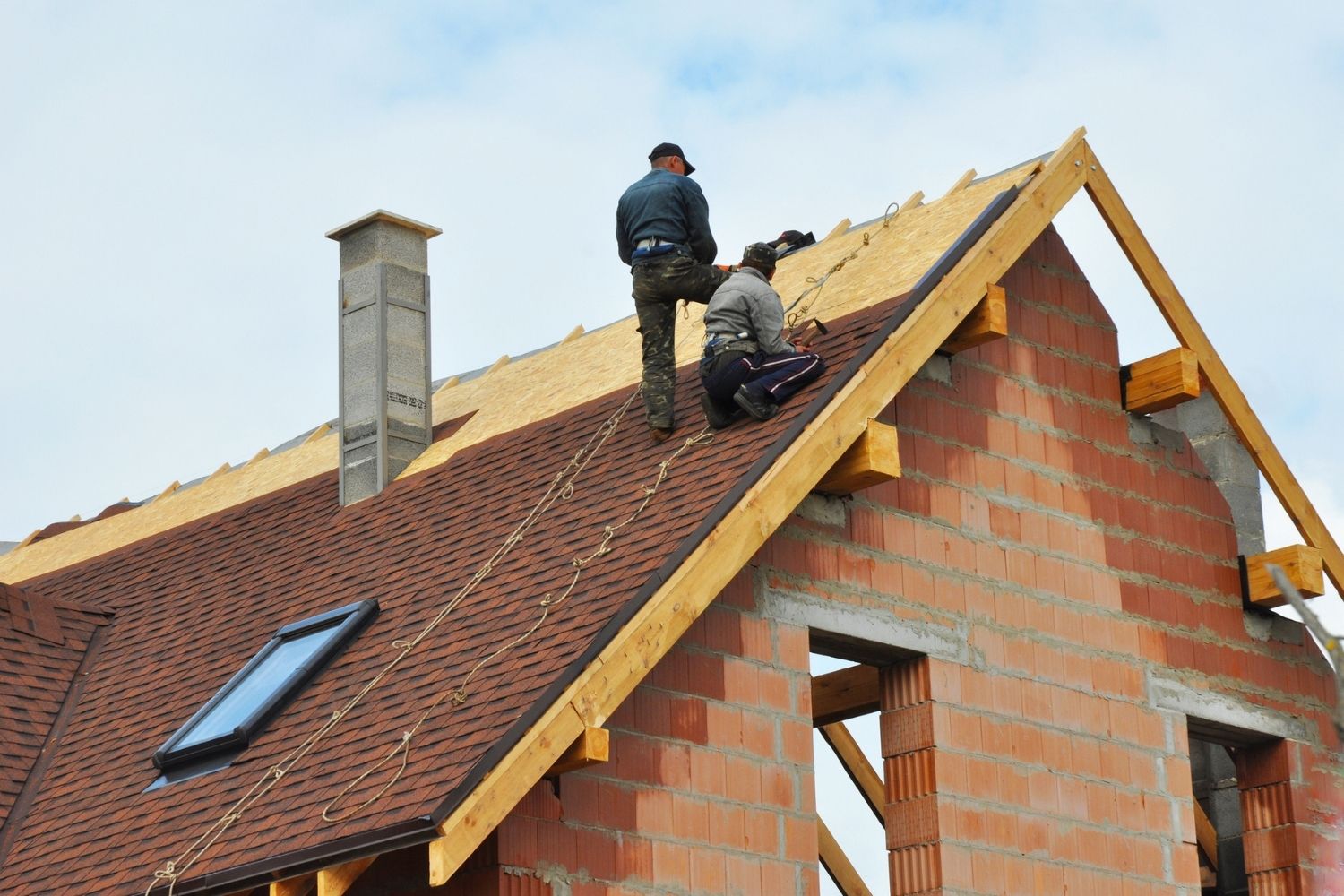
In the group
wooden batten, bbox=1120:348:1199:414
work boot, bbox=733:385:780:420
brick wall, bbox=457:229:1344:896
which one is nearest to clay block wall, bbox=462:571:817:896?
brick wall, bbox=457:229:1344:896

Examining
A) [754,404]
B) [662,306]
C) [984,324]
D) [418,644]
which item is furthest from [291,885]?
[984,324]

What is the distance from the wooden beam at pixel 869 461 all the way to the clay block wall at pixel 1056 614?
1.13 ft

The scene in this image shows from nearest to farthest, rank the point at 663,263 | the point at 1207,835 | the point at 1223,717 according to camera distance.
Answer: the point at 663,263 → the point at 1223,717 → the point at 1207,835

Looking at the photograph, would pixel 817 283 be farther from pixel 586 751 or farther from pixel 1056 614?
pixel 586 751

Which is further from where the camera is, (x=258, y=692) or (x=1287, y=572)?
(x=1287, y=572)

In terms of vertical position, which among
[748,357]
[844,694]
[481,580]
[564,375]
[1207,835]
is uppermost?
[564,375]

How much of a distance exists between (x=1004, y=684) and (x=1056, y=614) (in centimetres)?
80

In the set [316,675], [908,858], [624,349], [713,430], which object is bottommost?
[908,858]

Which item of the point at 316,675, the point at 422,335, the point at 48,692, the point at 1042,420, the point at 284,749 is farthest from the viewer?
the point at 422,335

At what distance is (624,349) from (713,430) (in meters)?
3.45

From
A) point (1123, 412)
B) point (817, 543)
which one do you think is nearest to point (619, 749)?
point (817, 543)

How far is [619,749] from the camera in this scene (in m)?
10.3

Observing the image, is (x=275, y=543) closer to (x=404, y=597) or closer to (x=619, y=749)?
(x=404, y=597)

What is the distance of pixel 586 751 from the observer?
9648 millimetres
